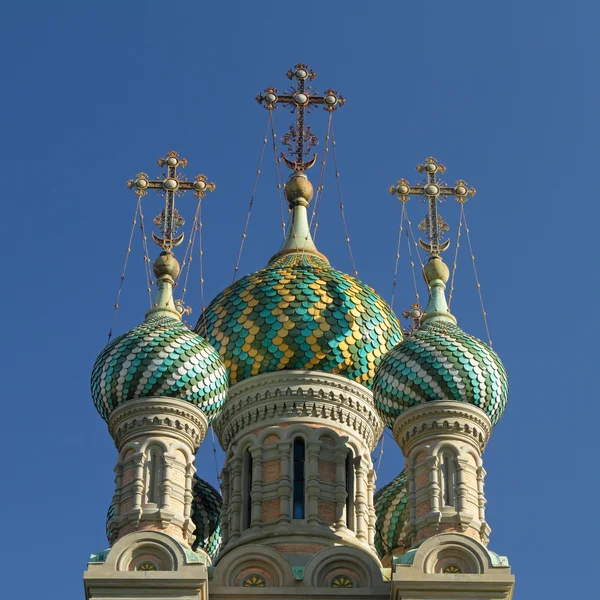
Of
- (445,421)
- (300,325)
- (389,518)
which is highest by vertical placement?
(300,325)

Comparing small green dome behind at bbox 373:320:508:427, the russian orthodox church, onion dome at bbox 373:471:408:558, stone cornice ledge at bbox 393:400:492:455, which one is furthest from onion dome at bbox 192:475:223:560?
stone cornice ledge at bbox 393:400:492:455

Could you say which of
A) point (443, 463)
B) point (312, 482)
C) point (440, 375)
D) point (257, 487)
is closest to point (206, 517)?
point (257, 487)

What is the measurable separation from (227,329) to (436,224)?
123 inches

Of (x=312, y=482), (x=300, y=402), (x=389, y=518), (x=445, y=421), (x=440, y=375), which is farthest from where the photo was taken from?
(x=389, y=518)

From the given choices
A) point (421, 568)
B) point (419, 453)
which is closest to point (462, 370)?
point (419, 453)

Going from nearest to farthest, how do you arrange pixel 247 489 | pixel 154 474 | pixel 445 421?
1. pixel 154 474
2. pixel 445 421
3. pixel 247 489

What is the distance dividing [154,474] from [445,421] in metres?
3.40

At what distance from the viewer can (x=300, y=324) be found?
27.4m

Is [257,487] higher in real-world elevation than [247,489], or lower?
lower

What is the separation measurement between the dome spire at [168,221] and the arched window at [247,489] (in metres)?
1.96

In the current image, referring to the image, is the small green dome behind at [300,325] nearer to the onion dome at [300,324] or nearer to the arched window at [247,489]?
the onion dome at [300,324]

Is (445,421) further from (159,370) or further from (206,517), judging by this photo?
(206,517)

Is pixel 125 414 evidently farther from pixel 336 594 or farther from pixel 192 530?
pixel 336 594

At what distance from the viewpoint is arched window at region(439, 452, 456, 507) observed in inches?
986
